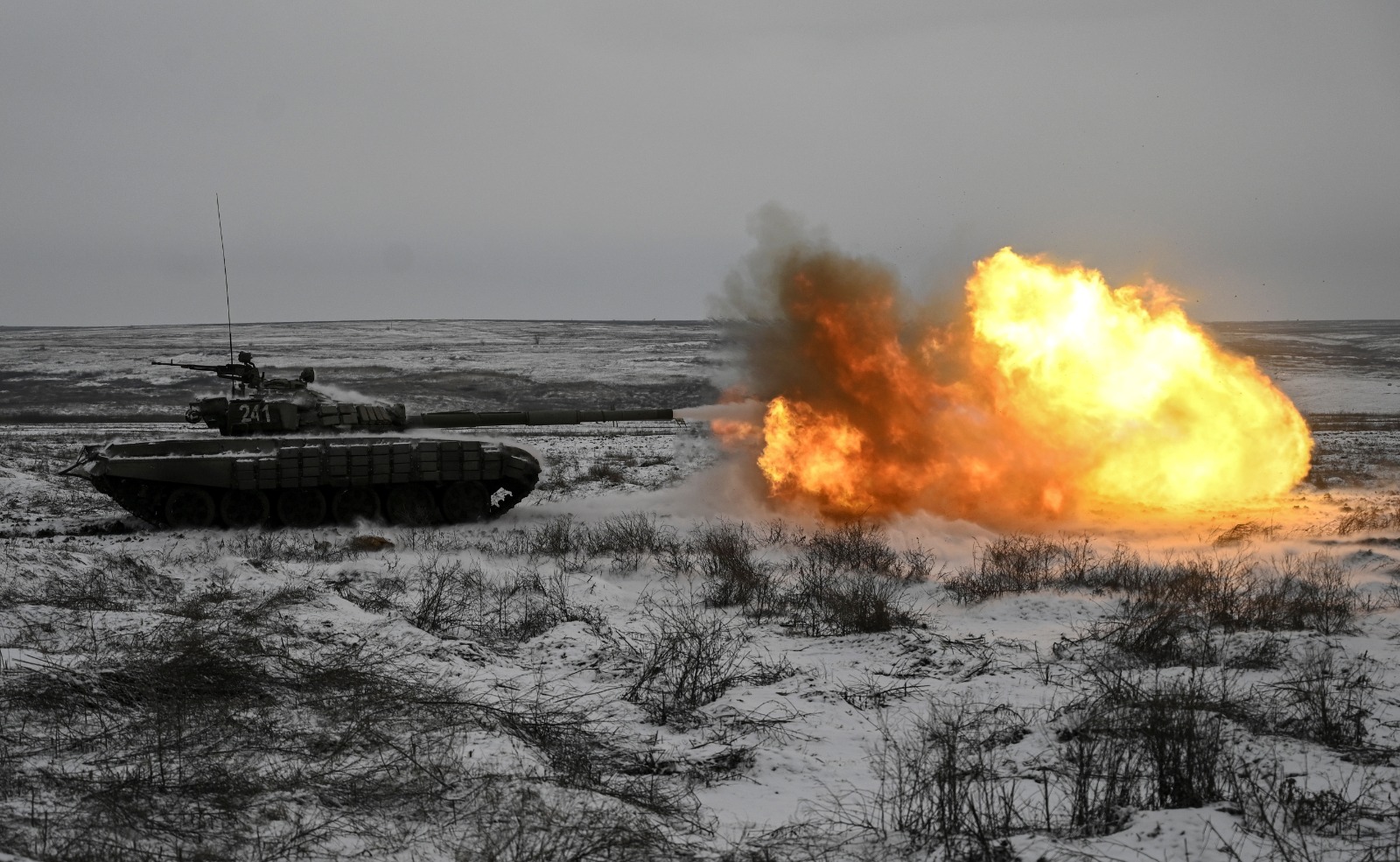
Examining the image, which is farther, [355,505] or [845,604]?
[355,505]

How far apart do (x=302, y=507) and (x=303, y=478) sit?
0.69 m

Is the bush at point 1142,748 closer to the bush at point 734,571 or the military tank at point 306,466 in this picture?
the bush at point 734,571

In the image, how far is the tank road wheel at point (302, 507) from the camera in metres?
19.7

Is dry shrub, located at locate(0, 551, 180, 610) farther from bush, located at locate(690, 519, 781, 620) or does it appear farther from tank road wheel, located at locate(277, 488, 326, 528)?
bush, located at locate(690, 519, 781, 620)

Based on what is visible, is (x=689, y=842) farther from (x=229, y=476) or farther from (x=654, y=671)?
(x=229, y=476)

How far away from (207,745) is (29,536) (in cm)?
1303

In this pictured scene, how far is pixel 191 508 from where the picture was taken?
19.4m

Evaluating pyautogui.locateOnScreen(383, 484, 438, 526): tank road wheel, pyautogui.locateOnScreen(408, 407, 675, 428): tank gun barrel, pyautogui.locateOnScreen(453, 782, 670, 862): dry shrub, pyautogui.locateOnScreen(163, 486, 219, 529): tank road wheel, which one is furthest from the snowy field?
pyautogui.locateOnScreen(408, 407, 675, 428): tank gun barrel

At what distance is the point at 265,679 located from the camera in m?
9.12

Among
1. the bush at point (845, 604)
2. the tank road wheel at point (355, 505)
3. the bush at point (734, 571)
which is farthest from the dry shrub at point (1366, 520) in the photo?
the tank road wheel at point (355, 505)

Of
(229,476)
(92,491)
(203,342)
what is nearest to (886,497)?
(229,476)

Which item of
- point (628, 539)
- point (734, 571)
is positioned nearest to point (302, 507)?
point (628, 539)

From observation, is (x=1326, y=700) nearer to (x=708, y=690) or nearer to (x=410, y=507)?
(x=708, y=690)

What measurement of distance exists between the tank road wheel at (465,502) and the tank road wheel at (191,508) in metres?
3.90
